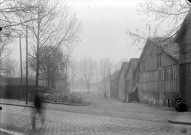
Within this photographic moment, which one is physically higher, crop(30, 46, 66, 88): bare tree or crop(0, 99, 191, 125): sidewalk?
crop(30, 46, 66, 88): bare tree

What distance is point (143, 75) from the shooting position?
4741 centimetres

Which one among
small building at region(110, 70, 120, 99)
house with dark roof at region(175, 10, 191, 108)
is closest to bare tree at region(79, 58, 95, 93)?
small building at region(110, 70, 120, 99)

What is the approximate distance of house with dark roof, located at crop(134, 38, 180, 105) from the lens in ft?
109

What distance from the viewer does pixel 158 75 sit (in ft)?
131

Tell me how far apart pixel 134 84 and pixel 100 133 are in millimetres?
42028

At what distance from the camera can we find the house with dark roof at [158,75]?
109 ft

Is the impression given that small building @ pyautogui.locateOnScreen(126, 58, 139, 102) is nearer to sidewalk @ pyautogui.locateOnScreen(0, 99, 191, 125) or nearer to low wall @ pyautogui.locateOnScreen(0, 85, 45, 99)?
low wall @ pyautogui.locateOnScreen(0, 85, 45, 99)

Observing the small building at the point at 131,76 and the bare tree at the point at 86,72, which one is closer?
the small building at the point at 131,76

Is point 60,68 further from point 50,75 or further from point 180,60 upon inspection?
point 180,60

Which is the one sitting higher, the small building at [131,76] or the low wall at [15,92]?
the small building at [131,76]

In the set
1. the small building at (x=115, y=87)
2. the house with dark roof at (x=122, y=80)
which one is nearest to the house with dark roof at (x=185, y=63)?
the house with dark roof at (x=122, y=80)

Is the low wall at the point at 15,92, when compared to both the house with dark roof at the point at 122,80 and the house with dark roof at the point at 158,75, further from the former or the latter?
the house with dark roof at the point at 122,80

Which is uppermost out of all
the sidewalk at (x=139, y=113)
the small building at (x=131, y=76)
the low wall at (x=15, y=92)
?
the small building at (x=131, y=76)

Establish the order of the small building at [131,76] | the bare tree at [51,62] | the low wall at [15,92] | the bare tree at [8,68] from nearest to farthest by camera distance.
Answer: the low wall at [15,92] → the bare tree at [51,62] → the small building at [131,76] → the bare tree at [8,68]
